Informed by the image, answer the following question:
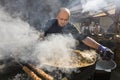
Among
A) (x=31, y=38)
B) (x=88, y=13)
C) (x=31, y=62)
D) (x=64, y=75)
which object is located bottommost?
(x=64, y=75)

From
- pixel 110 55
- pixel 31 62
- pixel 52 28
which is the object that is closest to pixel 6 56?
pixel 31 62

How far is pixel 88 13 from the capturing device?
35.5 feet

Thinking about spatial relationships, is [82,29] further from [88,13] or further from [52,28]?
[52,28]

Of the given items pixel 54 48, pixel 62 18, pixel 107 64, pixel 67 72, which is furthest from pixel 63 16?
pixel 67 72

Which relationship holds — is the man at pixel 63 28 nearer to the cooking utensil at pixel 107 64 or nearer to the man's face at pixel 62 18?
the man's face at pixel 62 18

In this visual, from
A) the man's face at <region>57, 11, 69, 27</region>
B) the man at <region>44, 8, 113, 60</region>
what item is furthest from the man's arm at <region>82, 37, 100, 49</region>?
the man's face at <region>57, 11, 69, 27</region>

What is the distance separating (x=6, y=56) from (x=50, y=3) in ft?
19.0

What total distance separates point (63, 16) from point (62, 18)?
5 cm

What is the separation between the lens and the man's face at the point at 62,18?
14.2 feet

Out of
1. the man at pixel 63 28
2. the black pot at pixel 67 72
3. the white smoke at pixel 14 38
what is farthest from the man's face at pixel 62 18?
the black pot at pixel 67 72

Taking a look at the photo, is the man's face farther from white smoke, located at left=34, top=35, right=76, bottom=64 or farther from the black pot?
the black pot

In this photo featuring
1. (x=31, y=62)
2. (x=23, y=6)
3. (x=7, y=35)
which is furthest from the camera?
(x=23, y=6)

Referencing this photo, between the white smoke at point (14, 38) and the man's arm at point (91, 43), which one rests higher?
the white smoke at point (14, 38)

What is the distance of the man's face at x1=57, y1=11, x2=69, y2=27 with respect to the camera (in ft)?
14.2
